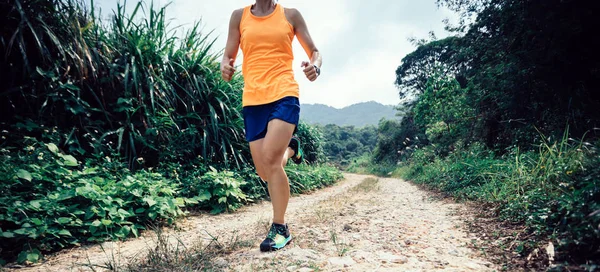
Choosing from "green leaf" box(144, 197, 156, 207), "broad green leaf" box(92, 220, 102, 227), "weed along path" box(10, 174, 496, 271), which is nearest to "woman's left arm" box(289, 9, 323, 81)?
"weed along path" box(10, 174, 496, 271)

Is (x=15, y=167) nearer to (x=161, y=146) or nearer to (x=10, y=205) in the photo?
(x=10, y=205)

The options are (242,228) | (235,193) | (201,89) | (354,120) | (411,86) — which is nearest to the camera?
(242,228)

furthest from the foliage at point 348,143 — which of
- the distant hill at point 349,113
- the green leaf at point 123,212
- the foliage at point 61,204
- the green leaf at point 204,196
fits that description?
the distant hill at point 349,113

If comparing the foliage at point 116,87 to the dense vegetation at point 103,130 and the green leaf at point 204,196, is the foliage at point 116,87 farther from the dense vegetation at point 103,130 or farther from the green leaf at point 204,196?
the green leaf at point 204,196

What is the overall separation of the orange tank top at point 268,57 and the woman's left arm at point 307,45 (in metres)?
0.08

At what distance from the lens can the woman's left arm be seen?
7.00ft

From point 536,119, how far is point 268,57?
13.4 ft

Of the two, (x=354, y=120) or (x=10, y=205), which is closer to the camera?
(x=10, y=205)

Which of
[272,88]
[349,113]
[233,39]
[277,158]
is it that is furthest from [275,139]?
[349,113]

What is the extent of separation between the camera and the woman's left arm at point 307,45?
2133mm

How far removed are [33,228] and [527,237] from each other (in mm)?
3391

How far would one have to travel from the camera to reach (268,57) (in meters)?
2.11

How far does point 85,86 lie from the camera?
3770 mm

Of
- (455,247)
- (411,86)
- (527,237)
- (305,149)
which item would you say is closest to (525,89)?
(527,237)
